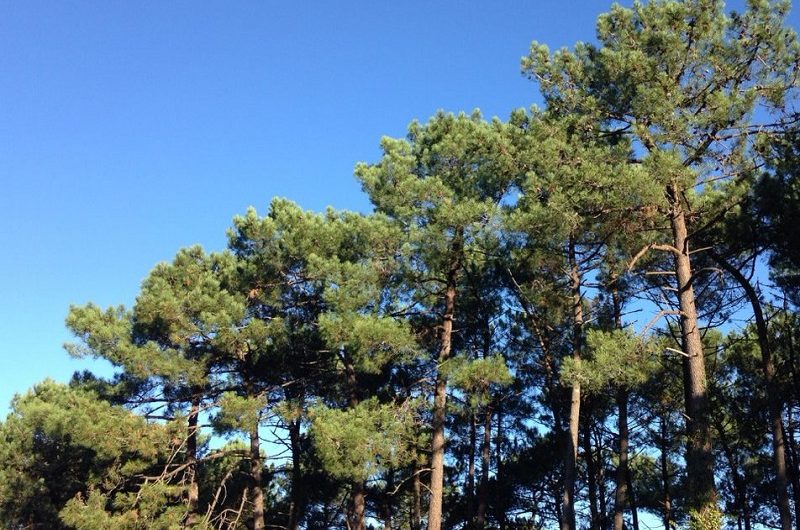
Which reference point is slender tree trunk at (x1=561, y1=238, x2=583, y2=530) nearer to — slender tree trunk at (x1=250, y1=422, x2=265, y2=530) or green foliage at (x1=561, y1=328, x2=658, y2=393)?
green foliage at (x1=561, y1=328, x2=658, y2=393)

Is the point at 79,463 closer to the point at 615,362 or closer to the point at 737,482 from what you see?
the point at 615,362

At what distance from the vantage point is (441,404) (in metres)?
11.2

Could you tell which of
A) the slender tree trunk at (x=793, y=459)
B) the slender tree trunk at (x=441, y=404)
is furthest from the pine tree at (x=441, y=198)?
the slender tree trunk at (x=793, y=459)

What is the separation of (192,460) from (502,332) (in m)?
7.51

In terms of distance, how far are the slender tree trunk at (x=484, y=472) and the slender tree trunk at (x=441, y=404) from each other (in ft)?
10.9

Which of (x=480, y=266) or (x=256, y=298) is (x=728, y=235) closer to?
(x=480, y=266)

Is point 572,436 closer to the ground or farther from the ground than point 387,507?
farther from the ground

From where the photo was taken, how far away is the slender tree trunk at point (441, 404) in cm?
1070

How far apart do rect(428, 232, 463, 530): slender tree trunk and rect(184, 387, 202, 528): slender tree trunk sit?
5379 mm

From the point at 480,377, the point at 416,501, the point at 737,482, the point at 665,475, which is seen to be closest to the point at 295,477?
the point at 416,501

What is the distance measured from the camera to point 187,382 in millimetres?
12992

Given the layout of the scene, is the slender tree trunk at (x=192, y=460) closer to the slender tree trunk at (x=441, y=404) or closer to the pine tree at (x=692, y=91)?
the slender tree trunk at (x=441, y=404)

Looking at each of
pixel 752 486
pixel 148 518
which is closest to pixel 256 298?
pixel 148 518

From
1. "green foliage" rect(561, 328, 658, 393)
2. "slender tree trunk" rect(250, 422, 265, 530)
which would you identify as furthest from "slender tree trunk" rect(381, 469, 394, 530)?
"green foliage" rect(561, 328, 658, 393)
